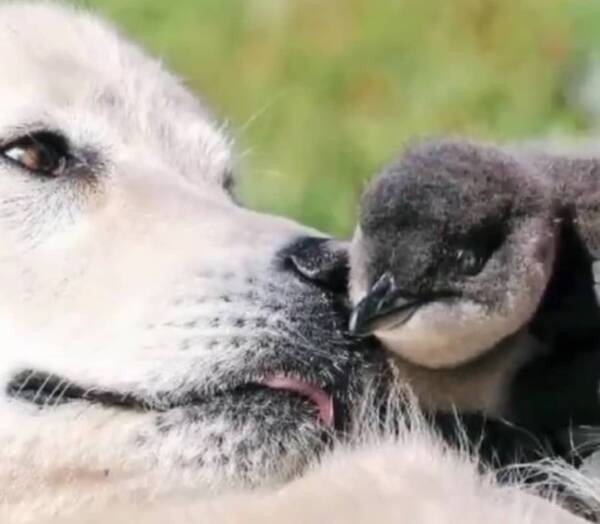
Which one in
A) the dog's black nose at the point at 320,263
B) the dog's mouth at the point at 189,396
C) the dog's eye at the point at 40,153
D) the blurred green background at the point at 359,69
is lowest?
the dog's mouth at the point at 189,396

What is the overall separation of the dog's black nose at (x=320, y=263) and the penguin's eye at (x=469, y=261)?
0.18 metres

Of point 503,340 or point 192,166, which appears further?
point 192,166

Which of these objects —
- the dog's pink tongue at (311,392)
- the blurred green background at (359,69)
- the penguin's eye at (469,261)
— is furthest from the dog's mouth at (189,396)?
the blurred green background at (359,69)

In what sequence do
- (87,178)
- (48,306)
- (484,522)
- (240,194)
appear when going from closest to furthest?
(484,522)
(48,306)
(87,178)
(240,194)

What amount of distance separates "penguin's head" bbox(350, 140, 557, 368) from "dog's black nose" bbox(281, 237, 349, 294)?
0.04 meters

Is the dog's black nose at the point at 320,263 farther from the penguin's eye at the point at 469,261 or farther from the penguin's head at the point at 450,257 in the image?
the penguin's eye at the point at 469,261

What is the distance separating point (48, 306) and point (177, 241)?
211 millimetres

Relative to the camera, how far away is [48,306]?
3037 millimetres

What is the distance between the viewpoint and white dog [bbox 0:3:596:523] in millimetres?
2883

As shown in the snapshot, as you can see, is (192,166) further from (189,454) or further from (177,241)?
(189,454)

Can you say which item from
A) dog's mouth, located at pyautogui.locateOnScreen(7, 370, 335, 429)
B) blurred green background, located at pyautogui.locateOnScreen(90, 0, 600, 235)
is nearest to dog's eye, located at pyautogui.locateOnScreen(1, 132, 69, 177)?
dog's mouth, located at pyautogui.locateOnScreen(7, 370, 335, 429)

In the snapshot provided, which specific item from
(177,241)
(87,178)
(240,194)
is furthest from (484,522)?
(240,194)

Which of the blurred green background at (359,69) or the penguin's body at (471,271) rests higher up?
the blurred green background at (359,69)

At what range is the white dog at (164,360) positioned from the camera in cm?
288
